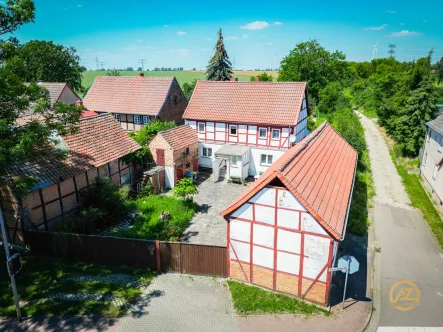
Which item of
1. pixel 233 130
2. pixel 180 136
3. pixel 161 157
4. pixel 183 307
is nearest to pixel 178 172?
pixel 161 157

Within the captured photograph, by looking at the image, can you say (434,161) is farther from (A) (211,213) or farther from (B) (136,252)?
(B) (136,252)

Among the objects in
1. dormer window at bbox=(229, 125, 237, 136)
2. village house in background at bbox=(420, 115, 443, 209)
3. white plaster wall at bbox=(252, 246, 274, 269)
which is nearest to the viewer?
white plaster wall at bbox=(252, 246, 274, 269)

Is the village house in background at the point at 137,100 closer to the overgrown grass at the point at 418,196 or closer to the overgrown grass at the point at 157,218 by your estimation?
the overgrown grass at the point at 157,218

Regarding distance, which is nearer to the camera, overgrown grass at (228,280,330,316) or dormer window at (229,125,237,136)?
overgrown grass at (228,280,330,316)

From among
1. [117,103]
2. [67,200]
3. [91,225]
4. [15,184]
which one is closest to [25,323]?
[15,184]

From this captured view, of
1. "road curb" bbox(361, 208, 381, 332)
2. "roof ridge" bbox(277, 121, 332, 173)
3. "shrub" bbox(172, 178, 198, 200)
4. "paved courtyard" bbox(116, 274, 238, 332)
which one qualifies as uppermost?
"roof ridge" bbox(277, 121, 332, 173)

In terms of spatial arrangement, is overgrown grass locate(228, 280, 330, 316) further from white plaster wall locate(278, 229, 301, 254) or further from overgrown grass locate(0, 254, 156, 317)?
overgrown grass locate(0, 254, 156, 317)

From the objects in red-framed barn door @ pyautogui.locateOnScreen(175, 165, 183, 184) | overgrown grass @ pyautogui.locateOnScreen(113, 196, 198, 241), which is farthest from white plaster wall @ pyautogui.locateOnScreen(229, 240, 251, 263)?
red-framed barn door @ pyautogui.locateOnScreen(175, 165, 183, 184)

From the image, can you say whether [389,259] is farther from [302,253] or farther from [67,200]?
[67,200]

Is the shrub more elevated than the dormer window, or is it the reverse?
the dormer window
